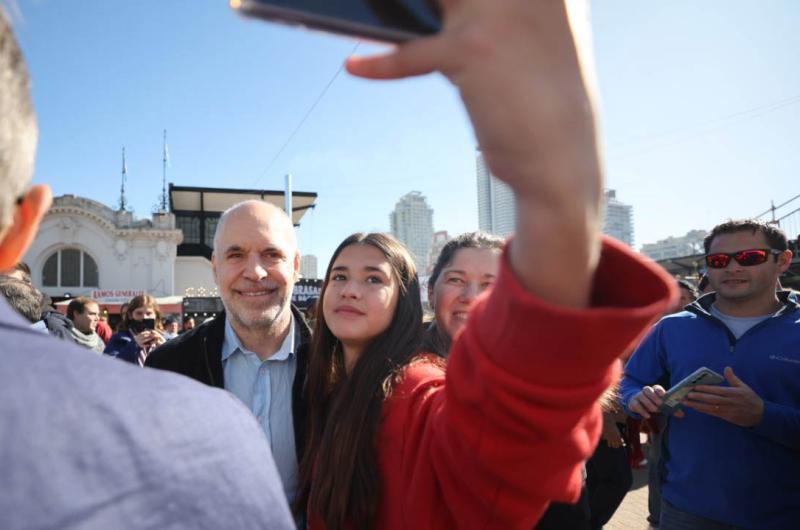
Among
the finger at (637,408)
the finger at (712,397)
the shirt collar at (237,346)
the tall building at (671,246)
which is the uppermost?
the tall building at (671,246)

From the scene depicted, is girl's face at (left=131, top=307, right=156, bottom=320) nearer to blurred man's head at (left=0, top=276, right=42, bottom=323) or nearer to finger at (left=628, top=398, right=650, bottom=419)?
blurred man's head at (left=0, top=276, right=42, bottom=323)

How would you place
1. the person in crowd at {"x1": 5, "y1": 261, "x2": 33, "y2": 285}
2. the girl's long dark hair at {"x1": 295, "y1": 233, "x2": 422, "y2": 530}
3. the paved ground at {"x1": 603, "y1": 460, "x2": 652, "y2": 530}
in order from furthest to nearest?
the paved ground at {"x1": 603, "y1": 460, "x2": 652, "y2": 530} < the person in crowd at {"x1": 5, "y1": 261, "x2": 33, "y2": 285} < the girl's long dark hair at {"x1": 295, "y1": 233, "x2": 422, "y2": 530}

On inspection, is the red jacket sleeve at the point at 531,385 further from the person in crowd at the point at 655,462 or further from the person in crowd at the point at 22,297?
the person in crowd at the point at 22,297

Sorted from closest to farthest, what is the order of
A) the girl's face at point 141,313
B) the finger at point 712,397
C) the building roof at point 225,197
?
the finger at point 712,397 → the girl's face at point 141,313 → the building roof at point 225,197

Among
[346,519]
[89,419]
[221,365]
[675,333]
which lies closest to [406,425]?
[346,519]

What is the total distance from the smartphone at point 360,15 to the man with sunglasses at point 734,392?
9.05 feet

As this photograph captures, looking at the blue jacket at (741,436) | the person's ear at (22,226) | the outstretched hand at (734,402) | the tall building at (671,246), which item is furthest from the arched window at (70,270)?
the tall building at (671,246)

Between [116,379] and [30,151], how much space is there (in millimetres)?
361

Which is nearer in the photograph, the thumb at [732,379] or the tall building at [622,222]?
the thumb at [732,379]

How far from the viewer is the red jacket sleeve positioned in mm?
664

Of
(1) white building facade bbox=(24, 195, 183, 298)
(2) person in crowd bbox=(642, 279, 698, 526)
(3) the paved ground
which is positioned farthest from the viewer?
(1) white building facade bbox=(24, 195, 183, 298)

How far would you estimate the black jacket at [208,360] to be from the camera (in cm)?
217

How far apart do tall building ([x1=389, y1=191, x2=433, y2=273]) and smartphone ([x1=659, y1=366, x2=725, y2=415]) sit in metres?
66.6

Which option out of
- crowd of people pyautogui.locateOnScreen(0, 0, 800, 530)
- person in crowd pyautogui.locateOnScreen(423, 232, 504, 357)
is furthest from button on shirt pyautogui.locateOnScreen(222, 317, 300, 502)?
person in crowd pyautogui.locateOnScreen(423, 232, 504, 357)
